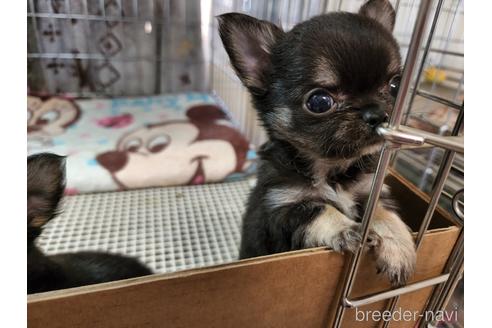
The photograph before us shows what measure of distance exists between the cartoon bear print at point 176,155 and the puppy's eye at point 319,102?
4.45 ft

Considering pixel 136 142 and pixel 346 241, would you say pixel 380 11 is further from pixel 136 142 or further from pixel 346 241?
pixel 136 142

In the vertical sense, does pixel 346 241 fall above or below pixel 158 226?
above

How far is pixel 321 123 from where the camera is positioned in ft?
3.57

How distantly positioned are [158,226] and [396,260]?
4.22 feet

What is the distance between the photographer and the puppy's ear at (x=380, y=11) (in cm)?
121

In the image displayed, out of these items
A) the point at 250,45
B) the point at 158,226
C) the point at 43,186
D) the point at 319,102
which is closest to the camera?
the point at 43,186

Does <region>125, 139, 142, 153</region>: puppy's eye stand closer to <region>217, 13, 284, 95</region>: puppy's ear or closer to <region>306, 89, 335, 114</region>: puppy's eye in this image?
<region>217, 13, 284, 95</region>: puppy's ear

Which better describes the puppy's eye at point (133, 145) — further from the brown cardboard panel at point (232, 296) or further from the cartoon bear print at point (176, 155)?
the brown cardboard panel at point (232, 296)

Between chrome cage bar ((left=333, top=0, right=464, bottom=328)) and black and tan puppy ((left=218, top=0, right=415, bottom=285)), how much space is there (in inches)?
2.4

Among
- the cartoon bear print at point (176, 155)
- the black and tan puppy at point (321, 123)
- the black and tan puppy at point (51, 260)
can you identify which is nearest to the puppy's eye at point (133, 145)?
the cartoon bear print at point (176, 155)

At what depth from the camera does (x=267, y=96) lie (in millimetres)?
1249

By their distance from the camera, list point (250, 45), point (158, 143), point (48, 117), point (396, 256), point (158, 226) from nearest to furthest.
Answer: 1. point (396, 256)
2. point (250, 45)
3. point (158, 226)
4. point (158, 143)
5. point (48, 117)

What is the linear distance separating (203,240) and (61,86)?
2.36 m

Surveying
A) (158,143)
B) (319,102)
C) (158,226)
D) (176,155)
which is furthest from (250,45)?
(158,143)
